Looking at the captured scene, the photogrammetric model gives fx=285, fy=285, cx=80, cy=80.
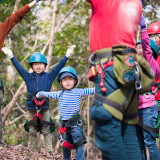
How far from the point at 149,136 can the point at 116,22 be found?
1.90m

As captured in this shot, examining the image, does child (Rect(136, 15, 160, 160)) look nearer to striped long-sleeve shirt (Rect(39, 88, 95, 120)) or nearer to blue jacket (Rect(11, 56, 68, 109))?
striped long-sleeve shirt (Rect(39, 88, 95, 120))

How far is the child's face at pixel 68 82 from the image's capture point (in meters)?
5.18

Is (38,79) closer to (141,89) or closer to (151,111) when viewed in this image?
(151,111)

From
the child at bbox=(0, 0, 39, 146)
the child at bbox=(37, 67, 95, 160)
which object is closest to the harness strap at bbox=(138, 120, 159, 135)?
the child at bbox=(37, 67, 95, 160)

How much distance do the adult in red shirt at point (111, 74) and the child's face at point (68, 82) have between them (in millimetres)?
2292

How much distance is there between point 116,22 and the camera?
282cm

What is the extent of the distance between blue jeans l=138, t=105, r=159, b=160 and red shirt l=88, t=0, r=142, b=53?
1.56 meters

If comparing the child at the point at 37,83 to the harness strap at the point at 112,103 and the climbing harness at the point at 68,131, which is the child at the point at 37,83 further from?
the harness strap at the point at 112,103

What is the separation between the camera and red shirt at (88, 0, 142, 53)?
281cm

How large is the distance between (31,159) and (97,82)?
301cm

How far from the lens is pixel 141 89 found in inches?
111

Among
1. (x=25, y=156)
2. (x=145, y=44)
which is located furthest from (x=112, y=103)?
(x=25, y=156)

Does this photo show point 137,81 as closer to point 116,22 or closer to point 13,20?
point 116,22

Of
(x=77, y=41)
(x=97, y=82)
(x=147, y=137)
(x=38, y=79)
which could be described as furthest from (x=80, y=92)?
(x=77, y=41)
